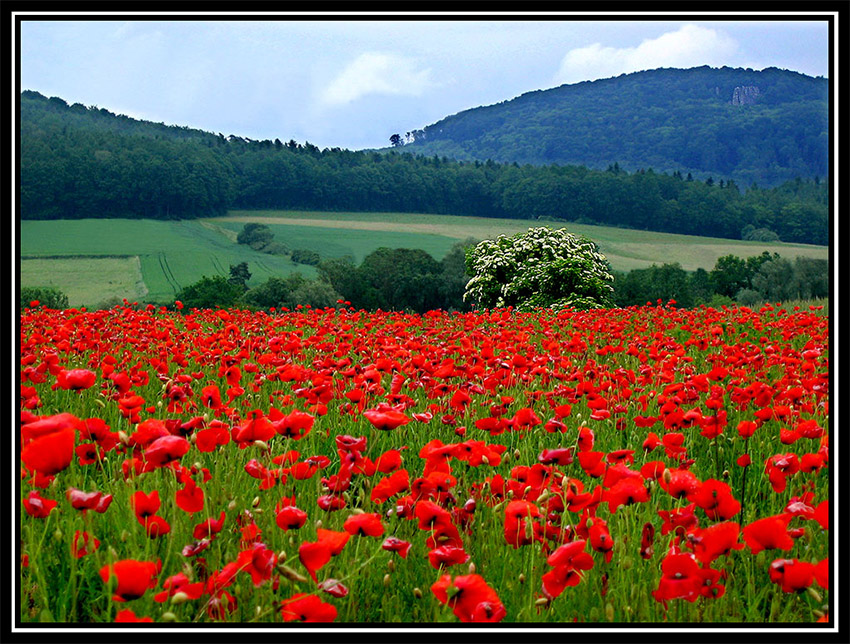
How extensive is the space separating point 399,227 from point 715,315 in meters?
36.8

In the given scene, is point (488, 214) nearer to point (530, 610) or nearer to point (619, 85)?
point (619, 85)

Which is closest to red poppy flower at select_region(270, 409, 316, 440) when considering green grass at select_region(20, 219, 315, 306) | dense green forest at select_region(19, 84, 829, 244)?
green grass at select_region(20, 219, 315, 306)

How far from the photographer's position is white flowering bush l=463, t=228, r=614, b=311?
18.8 meters

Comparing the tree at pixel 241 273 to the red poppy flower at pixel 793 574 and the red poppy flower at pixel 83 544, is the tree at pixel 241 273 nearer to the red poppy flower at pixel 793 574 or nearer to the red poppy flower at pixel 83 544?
the red poppy flower at pixel 83 544

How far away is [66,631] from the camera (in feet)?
4.54

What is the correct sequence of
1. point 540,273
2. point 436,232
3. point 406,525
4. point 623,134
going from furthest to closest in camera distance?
1. point 623,134
2. point 436,232
3. point 540,273
4. point 406,525

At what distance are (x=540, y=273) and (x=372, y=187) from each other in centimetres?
2767

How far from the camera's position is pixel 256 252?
40.3 m

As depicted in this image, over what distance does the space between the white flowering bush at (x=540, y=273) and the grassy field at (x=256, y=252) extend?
8.86 m

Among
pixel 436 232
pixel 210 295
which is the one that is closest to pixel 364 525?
pixel 210 295

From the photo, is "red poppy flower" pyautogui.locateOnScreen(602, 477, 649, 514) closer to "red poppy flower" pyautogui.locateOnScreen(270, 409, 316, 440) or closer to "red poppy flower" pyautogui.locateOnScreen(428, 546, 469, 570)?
"red poppy flower" pyautogui.locateOnScreen(428, 546, 469, 570)

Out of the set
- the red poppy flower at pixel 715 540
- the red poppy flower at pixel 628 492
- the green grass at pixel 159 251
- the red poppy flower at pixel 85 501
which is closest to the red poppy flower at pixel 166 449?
the red poppy flower at pixel 85 501

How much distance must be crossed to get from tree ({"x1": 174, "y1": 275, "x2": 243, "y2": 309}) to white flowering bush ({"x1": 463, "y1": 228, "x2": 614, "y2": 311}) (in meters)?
6.49

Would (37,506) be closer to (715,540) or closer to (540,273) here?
(715,540)
